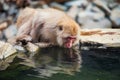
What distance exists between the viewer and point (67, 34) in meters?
6.39

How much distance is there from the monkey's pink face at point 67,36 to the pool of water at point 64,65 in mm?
265

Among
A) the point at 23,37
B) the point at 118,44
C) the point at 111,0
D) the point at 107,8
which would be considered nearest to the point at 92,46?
the point at 118,44

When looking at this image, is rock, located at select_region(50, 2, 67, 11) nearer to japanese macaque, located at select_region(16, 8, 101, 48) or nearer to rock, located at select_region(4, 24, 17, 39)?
rock, located at select_region(4, 24, 17, 39)

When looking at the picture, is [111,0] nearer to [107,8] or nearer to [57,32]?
[107,8]

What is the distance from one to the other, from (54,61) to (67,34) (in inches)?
44.0

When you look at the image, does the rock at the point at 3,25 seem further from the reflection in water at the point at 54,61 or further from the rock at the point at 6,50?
the rock at the point at 6,50

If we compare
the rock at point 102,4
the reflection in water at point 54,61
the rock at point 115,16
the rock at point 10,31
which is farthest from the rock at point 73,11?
the reflection in water at point 54,61

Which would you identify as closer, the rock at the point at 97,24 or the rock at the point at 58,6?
the rock at the point at 97,24

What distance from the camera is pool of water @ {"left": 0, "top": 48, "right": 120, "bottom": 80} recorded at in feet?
15.3

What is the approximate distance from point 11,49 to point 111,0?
7366 millimetres

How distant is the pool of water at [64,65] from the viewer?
4.66 m

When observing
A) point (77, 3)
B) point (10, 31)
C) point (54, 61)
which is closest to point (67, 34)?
point (54, 61)

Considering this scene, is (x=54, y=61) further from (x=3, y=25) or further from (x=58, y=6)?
(x=58, y=6)

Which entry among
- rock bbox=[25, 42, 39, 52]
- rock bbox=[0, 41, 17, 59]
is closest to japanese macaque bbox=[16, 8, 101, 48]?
rock bbox=[25, 42, 39, 52]
